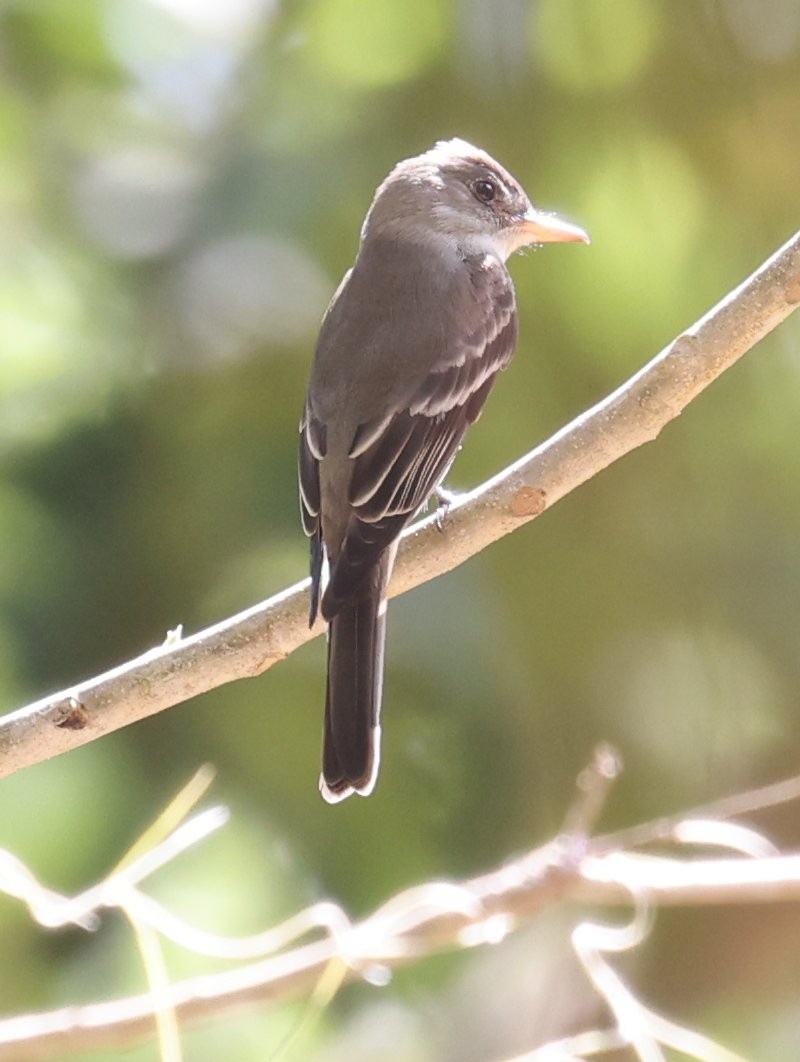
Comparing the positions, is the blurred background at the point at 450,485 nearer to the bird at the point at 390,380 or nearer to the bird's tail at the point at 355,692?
the bird at the point at 390,380

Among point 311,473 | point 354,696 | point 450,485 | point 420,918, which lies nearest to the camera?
point 420,918

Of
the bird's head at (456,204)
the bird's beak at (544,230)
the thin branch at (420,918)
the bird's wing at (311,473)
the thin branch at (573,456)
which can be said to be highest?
the bird's head at (456,204)

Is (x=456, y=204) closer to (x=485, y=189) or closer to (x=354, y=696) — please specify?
(x=485, y=189)

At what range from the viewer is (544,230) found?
2.80m

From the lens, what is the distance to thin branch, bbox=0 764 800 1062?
1300 millimetres

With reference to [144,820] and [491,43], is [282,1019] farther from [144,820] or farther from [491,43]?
[491,43]

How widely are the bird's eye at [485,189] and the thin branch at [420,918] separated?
1.63 m

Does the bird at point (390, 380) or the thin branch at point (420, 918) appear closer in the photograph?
the thin branch at point (420, 918)

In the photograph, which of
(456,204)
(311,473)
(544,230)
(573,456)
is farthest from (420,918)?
(456,204)

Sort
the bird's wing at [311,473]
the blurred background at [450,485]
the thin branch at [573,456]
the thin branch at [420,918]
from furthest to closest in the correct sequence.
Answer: the blurred background at [450,485]
the bird's wing at [311,473]
the thin branch at [573,456]
the thin branch at [420,918]

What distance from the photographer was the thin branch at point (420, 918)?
130 cm

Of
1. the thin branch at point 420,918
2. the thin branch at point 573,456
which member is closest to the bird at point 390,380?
the thin branch at point 573,456

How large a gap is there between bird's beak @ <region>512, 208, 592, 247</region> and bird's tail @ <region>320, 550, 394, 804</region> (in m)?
0.80

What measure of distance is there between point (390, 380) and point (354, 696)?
0.58 metres
